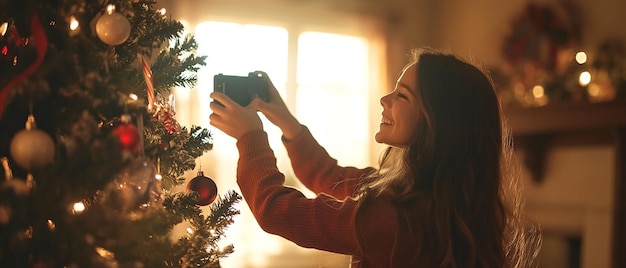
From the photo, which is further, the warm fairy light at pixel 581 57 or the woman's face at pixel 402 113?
the warm fairy light at pixel 581 57

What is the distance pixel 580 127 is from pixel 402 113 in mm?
2106

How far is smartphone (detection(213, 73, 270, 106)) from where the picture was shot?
4.57 ft

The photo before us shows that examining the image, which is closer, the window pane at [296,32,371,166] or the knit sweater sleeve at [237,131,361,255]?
the knit sweater sleeve at [237,131,361,255]

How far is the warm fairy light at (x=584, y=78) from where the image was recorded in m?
3.28

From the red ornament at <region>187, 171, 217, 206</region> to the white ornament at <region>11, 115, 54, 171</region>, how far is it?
35cm

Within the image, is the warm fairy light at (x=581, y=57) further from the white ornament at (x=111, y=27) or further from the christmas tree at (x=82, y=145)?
the white ornament at (x=111, y=27)

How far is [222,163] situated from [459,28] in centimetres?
177

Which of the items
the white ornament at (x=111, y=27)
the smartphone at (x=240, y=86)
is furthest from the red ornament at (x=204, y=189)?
the white ornament at (x=111, y=27)

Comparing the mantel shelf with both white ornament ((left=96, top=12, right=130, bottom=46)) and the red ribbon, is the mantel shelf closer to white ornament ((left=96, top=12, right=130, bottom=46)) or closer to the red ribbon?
white ornament ((left=96, top=12, right=130, bottom=46))

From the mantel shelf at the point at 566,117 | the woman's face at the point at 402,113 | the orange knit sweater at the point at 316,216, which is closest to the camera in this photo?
the orange knit sweater at the point at 316,216

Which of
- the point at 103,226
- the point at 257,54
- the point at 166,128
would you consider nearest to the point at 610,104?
the point at 257,54

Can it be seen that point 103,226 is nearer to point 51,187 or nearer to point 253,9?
point 51,187

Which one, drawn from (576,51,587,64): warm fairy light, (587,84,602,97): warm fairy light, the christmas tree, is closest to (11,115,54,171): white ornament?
the christmas tree

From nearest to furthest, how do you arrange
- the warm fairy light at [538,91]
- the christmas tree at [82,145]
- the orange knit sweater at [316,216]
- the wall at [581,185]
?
the christmas tree at [82,145], the orange knit sweater at [316,216], the wall at [581,185], the warm fairy light at [538,91]
